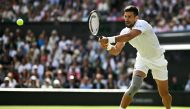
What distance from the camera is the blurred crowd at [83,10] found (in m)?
20.2

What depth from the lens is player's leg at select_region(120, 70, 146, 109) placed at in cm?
965

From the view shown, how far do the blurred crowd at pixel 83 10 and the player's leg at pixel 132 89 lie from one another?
9861 mm

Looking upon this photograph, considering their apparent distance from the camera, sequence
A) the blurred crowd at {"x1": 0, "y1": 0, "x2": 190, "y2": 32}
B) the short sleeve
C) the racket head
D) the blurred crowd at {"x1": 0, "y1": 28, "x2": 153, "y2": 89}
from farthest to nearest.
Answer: the blurred crowd at {"x1": 0, "y1": 0, "x2": 190, "y2": 32}, the blurred crowd at {"x1": 0, "y1": 28, "x2": 153, "y2": 89}, the racket head, the short sleeve

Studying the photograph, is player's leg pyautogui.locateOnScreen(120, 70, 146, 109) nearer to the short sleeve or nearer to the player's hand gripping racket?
the short sleeve

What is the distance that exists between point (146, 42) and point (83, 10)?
1167 centimetres

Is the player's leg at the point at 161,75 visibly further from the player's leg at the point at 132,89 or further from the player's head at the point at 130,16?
the player's head at the point at 130,16

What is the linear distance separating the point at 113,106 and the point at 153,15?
21.2 feet

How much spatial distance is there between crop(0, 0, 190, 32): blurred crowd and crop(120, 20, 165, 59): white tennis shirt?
32.4ft

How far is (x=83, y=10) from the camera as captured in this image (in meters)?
21.1

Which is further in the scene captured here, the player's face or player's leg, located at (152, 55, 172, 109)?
player's leg, located at (152, 55, 172, 109)

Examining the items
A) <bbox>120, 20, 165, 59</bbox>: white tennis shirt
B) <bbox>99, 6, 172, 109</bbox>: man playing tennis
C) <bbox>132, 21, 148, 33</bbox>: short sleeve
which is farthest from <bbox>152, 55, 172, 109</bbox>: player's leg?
<bbox>132, 21, 148, 33</bbox>: short sleeve

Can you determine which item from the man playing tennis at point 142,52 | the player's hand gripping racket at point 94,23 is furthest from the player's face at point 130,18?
the player's hand gripping racket at point 94,23

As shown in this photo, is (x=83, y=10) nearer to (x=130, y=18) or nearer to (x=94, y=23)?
(x=94, y=23)

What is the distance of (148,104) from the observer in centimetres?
1518
